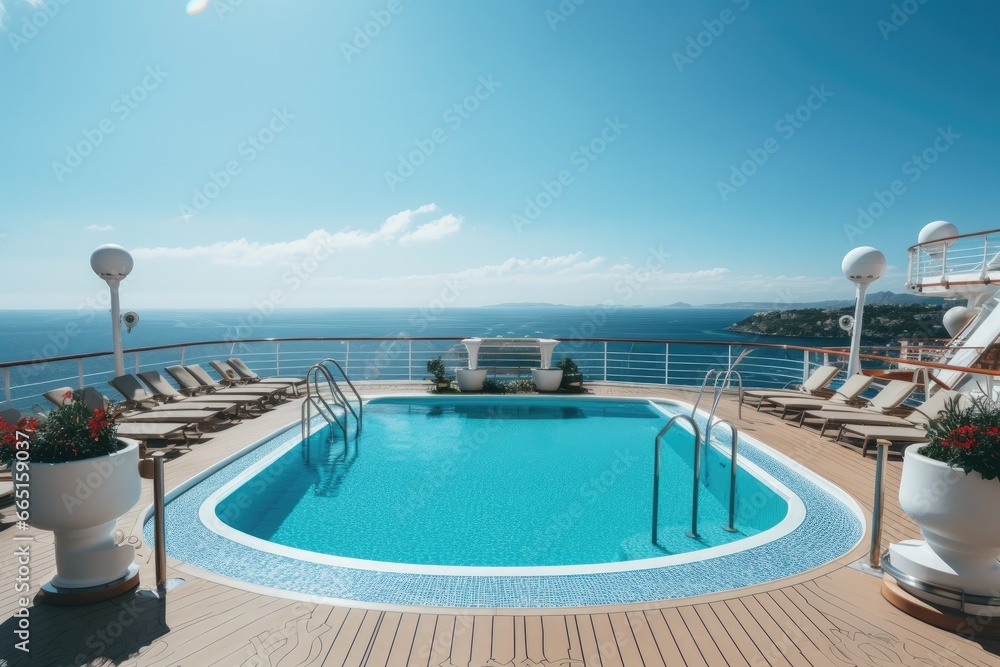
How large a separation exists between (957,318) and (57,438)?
16.4m

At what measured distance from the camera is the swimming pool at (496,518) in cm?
249

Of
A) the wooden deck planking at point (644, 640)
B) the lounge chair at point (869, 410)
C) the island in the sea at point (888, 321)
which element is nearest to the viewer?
the wooden deck planking at point (644, 640)

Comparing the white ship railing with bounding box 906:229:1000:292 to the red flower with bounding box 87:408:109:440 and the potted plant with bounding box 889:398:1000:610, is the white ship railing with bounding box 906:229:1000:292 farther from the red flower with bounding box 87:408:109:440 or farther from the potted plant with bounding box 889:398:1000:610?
the red flower with bounding box 87:408:109:440

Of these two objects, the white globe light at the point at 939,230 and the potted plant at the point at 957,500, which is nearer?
the potted plant at the point at 957,500

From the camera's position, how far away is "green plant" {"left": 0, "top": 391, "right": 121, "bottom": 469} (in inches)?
79.6

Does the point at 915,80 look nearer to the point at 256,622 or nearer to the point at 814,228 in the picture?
the point at 814,228
